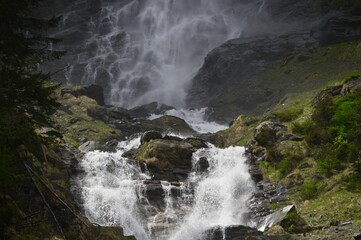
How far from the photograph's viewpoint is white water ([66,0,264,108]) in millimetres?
62906

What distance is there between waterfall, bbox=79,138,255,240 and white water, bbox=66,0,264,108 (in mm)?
32004

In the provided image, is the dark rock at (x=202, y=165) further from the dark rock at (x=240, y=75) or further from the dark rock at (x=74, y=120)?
the dark rock at (x=240, y=75)

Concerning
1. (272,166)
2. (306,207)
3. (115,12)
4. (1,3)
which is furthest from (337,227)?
(115,12)

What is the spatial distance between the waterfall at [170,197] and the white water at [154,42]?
32004 mm

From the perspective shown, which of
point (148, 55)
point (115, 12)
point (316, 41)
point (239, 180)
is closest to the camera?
point (239, 180)

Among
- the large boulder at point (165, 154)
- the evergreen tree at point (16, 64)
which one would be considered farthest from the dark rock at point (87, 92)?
the evergreen tree at point (16, 64)

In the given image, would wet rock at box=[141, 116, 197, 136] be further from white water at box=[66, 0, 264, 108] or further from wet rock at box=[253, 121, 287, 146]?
white water at box=[66, 0, 264, 108]

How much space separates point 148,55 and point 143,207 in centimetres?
4995

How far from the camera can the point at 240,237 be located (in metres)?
18.4

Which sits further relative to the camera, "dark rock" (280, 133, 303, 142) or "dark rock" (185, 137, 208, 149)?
"dark rock" (185, 137, 208, 149)

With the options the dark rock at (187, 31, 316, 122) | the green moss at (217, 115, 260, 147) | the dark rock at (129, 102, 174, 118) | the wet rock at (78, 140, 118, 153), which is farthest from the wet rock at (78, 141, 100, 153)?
the dark rock at (187, 31, 316, 122)

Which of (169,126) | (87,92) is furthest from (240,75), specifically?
(87,92)

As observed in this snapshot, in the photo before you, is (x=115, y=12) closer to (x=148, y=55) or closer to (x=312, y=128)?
(x=148, y=55)

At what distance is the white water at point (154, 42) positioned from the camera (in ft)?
206
